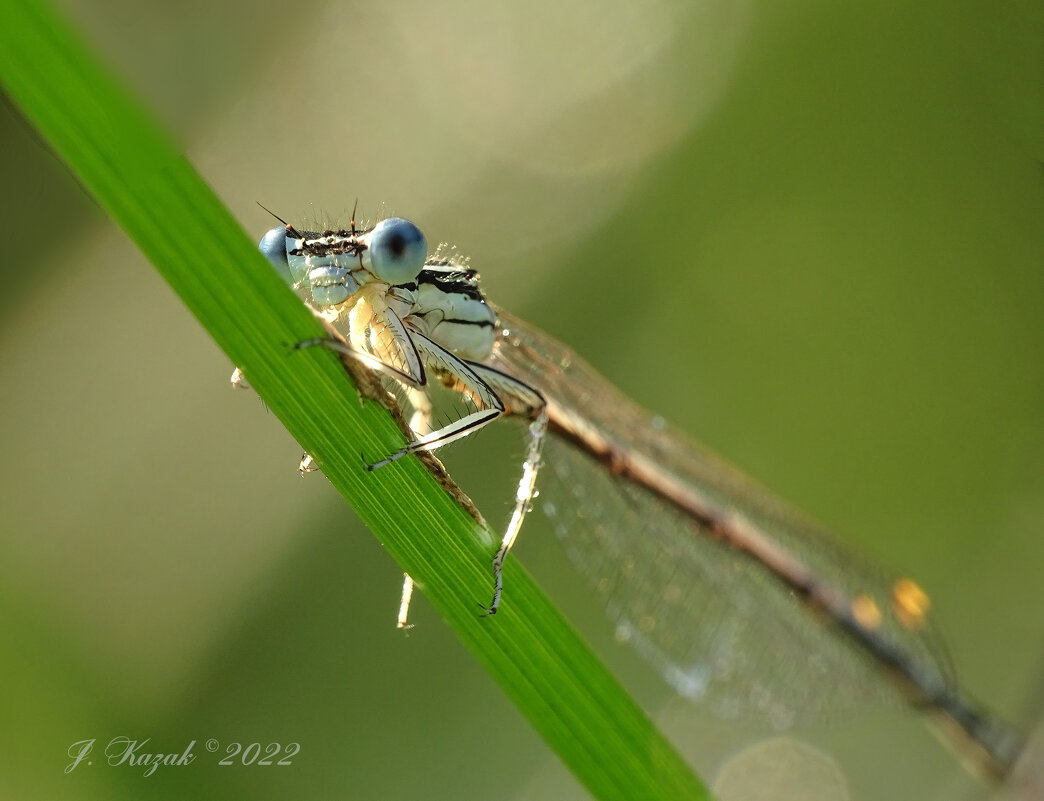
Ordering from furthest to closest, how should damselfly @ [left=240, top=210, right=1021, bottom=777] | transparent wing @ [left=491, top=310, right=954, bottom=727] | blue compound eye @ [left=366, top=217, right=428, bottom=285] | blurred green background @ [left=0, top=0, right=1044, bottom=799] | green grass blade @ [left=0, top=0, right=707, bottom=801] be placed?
blurred green background @ [left=0, top=0, right=1044, bottom=799] → transparent wing @ [left=491, top=310, right=954, bottom=727] → damselfly @ [left=240, top=210, right=1021, bottom=777] → blue compound eye @ [left=366, top=217, right=428, bottom=285] → green grass blade @ [left=0, top=0, right=707, bottom=801]

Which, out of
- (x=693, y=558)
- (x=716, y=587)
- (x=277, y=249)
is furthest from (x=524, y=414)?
(x=716, y=587)

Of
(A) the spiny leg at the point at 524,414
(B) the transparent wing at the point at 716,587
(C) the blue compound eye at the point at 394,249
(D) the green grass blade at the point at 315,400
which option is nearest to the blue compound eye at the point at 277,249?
(C) the blue compound eye at the point at 394,249

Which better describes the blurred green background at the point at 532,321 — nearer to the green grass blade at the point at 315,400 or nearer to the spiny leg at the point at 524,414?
the green grass blade at the point at 315,400

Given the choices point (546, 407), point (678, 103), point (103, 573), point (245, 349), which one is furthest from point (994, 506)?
point (245, 349)

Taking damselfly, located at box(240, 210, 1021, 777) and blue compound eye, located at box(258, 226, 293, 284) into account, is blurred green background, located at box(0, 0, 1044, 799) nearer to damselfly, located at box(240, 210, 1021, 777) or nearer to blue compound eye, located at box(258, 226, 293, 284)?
blue compound eye, located at box(258, 226, 293, 284)

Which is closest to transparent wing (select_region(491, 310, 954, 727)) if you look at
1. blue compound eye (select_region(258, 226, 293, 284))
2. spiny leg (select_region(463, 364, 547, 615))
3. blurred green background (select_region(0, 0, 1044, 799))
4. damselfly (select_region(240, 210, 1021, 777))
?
damselfly (select_region(240, 210, 1021, 777))

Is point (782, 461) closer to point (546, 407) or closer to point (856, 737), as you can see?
point (856, 737)

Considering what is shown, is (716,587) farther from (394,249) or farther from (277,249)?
(277,249)
